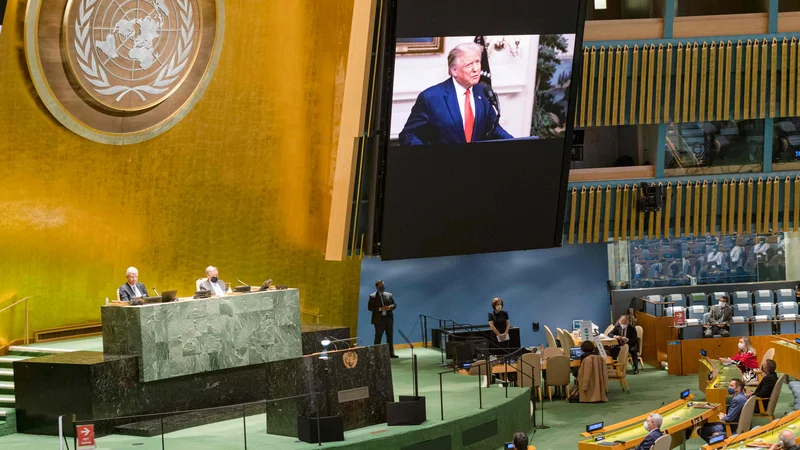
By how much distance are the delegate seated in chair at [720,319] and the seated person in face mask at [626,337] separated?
1247mm

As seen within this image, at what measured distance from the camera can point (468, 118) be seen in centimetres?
1499

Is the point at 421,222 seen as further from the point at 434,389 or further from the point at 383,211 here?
the point at 434,389

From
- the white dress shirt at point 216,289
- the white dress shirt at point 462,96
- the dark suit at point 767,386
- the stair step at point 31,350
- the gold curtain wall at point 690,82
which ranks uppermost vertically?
the gold curtain wall at point 690,82

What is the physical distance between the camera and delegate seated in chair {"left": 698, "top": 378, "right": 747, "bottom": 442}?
42.8ft

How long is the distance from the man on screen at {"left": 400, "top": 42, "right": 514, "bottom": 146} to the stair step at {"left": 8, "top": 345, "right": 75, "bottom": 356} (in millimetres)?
4944

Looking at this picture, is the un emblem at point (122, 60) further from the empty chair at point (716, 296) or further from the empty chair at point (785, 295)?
the empty chair at point (785, 295)

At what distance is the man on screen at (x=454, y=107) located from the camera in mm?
14680

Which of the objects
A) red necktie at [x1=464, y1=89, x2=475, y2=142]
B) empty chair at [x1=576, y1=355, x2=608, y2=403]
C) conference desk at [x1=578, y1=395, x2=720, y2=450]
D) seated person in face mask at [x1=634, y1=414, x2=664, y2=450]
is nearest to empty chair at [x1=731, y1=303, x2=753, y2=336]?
empty chair at [x1=576, y1=355, x2=608, y2=403]

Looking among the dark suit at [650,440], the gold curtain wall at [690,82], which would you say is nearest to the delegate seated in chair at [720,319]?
the gold curtain wall at [690,82]

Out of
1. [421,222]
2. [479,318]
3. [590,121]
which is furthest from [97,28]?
[479,318]

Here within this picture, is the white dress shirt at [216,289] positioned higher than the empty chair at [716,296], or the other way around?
the white dress shirt at [216,289]

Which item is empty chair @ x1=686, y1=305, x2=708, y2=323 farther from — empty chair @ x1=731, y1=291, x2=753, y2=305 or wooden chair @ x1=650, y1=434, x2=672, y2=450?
wooden chair @ x1=650, y1=434, x2=672, y2=450

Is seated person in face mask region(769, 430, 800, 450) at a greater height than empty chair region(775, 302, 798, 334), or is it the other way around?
empty chair region(775, 302, 798, 334)

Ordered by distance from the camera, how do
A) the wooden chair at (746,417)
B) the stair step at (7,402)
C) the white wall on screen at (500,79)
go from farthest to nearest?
the white wall on screen at (500,79), the wooden chair at (746,417), the stair step at (7,402)
